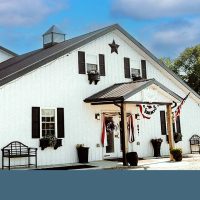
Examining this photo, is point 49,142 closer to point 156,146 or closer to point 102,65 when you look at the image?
point 102,65

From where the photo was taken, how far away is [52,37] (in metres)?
22.7

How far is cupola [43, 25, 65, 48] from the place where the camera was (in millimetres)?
22644

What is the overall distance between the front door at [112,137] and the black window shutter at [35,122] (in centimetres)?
373

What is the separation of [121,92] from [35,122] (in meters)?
3.76

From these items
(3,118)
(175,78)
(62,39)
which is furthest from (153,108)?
(62,39)

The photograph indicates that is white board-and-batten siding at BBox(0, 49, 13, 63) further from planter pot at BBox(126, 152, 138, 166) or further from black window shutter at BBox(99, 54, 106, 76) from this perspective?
planter pot at BBox(126, 152, 138, 166)

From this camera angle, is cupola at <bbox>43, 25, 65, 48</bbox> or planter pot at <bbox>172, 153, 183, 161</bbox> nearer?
planter pot at <bbox>172, 153, 183, 161</bbox>

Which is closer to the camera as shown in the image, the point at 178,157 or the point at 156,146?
the point at 178,157

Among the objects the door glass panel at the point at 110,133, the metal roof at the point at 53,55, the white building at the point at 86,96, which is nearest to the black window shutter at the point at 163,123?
the white building at the point at 86,96

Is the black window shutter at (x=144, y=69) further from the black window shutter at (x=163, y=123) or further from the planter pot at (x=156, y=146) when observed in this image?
the planter pot at (x=156, y=146)

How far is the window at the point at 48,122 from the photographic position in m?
15.8

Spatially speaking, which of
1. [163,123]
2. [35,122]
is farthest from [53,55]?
[163,123]

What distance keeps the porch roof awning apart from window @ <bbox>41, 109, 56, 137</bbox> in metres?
1.78

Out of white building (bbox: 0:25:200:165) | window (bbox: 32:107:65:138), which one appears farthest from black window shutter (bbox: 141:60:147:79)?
window (bbox: 32:107:65:138)
